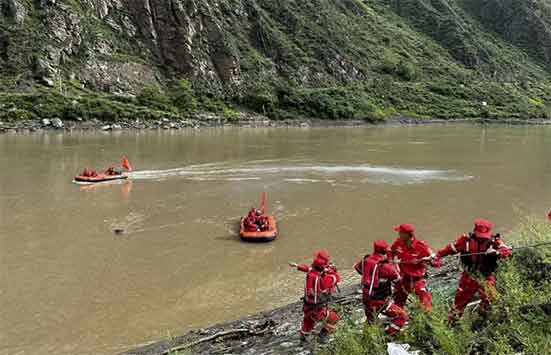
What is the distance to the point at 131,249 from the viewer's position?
18766 millimetres

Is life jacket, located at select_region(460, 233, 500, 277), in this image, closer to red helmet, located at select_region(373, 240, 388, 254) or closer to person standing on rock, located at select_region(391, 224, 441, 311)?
person standing on rock, located at select_region(391, 224, 441, 311)

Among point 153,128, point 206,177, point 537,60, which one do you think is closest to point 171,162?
point 206,177

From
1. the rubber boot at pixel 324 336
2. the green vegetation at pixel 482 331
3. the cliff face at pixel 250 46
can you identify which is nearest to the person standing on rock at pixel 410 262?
the green vegetation at pixel 482 331

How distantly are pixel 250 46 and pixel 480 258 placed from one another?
10019 cm

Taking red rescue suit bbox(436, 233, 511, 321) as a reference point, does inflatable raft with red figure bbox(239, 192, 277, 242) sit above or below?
below

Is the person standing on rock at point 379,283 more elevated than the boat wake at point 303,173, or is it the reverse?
the person standing on rock at point 379,283

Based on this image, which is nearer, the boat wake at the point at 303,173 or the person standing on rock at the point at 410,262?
the person standing on rock at the point at 410,262

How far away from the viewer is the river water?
1338 centimetres

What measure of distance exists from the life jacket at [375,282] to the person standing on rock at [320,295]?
2.85ft

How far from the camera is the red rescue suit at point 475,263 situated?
794cm

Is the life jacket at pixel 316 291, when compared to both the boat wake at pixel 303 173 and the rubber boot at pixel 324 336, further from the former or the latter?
the boat wake at pixel 303 173

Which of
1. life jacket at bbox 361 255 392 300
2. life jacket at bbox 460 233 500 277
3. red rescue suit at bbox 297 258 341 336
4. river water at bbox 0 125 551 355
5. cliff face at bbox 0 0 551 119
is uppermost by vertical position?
cliff face at bbox 0 0 551 119

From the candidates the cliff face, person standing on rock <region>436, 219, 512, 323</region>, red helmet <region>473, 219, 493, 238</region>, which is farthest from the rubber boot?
the cliff face

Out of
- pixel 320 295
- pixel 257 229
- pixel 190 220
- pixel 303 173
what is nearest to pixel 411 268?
pixel 320 295
